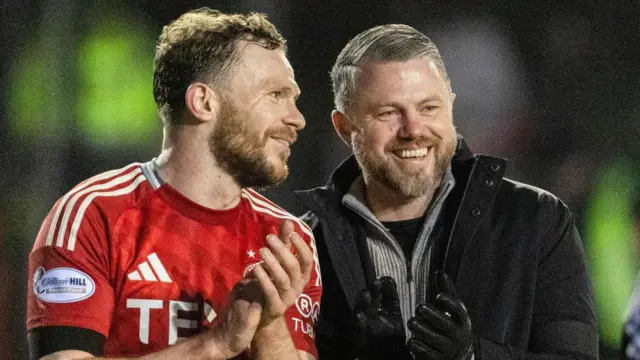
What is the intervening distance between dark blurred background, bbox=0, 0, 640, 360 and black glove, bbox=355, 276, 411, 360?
5.18 ft

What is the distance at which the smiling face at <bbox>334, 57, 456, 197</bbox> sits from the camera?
2.30 meters

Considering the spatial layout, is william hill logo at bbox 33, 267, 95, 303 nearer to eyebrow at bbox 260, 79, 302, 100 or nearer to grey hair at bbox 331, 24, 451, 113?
eyebrow at bbox 260, 79, 302, 100

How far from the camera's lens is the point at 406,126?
2.30m

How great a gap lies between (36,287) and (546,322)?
3.55 feet

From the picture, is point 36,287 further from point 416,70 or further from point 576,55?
point 576,55

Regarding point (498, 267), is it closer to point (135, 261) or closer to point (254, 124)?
point (254, 124)

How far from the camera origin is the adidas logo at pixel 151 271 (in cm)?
184

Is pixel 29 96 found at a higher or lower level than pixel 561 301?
higher

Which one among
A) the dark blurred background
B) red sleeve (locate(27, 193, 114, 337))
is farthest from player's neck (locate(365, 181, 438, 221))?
the dark blurred background

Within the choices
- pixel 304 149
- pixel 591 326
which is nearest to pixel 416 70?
pixel 591 326

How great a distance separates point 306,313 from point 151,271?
0.37 metres

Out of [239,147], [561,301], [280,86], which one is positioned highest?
[280,86]

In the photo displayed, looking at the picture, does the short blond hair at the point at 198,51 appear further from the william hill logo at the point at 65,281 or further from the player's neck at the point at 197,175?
the william hill logo at the point at 65,281

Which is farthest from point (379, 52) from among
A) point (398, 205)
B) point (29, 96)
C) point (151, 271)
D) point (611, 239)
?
point (611, 239)
